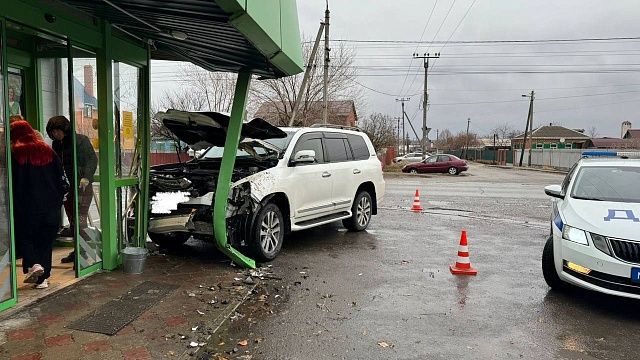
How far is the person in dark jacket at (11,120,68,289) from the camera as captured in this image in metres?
4.61

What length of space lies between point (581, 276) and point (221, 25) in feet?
14.4

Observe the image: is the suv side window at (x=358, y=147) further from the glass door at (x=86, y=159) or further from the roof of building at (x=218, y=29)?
the glass door at (x=86, y=159)

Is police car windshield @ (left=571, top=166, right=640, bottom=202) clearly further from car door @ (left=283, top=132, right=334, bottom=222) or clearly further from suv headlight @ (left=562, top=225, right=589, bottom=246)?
car door @ (left=283, top=132, right=334, bottom=222)

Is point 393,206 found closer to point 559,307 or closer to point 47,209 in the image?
point 559,307

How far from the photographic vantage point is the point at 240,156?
298 inches

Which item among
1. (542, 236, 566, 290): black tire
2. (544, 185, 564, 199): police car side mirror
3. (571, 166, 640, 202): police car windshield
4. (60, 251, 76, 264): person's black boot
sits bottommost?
(60, 251, 76, 264): person's black boot

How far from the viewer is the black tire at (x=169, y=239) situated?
680cm

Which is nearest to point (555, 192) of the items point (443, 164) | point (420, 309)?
point (420, 309)

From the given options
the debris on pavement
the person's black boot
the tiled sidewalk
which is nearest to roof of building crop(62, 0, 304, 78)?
the tiled sidewalk

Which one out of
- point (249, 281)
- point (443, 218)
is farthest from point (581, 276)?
point (443, 218)

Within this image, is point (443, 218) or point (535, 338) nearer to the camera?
point (535, 338)

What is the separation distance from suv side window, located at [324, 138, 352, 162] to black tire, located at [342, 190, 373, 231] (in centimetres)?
90

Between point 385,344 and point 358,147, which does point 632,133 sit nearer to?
point 358,147

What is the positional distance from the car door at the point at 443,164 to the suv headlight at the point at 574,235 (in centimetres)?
2732
